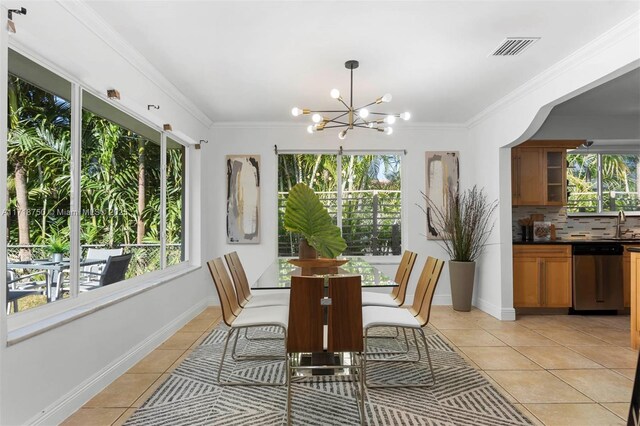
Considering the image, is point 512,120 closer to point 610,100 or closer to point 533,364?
point 610,100

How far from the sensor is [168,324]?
13.7 ft

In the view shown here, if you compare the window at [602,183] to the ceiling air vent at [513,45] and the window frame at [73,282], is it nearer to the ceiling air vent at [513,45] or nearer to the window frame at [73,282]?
the ceiling air vent at [513,45]

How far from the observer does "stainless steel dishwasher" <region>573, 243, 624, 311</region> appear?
5.05 metres

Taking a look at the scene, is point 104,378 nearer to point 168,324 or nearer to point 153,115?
point 168,324

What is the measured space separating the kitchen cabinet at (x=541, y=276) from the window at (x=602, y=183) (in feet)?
3.77

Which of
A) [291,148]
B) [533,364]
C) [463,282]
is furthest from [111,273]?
[463,282]

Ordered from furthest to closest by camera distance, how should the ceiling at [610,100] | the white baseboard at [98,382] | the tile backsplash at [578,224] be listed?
1. the tile backsplash at [578,224]
2. the ceiling at [610,100]
3. the white baseboard at [98,382]

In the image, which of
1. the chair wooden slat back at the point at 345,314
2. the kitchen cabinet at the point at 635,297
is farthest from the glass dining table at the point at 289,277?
the kitchen cabinet at the point at 635,297

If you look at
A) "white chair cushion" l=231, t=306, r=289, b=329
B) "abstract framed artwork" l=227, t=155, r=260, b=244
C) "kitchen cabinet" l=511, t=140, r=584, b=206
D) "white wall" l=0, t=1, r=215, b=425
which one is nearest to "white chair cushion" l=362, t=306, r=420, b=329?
"white chair cushion" l=231, t=306, r=289, b=329

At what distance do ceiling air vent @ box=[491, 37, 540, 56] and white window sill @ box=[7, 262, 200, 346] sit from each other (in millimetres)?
3585

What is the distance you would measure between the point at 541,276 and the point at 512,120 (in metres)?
2.02

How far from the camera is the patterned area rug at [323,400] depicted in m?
2.42

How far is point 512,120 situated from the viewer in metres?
4.58

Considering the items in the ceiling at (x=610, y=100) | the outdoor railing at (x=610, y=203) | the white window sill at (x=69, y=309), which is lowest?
the white window sill at (x=69, y=309)
